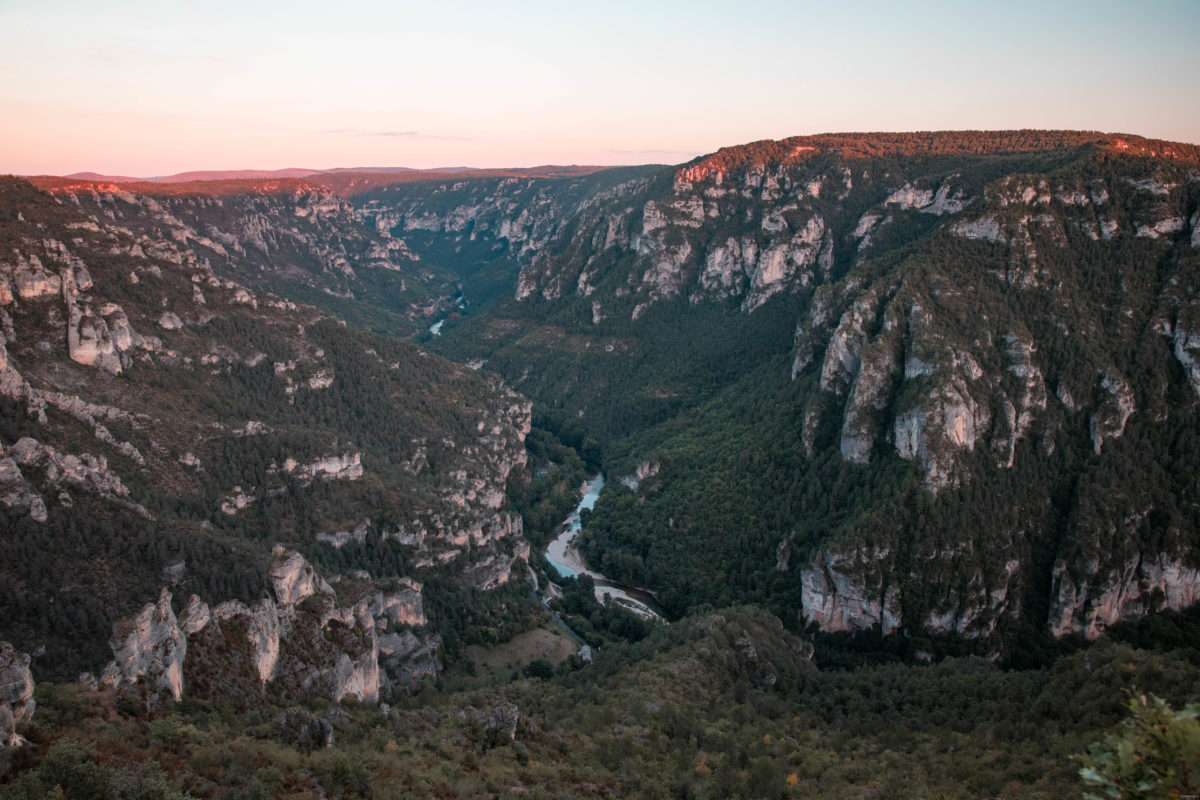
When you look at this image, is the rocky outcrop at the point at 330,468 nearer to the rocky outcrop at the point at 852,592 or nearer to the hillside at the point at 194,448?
the hillside at the point at 194,448

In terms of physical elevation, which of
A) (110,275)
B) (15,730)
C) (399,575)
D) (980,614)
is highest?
(110,275)

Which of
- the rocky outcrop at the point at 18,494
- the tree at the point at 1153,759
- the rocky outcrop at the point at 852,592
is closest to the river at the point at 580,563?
the rocky outcrop at the point at 852,592

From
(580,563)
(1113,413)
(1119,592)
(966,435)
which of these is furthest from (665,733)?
(1113,413)

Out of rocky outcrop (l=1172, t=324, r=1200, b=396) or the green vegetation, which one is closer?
the green vegetation

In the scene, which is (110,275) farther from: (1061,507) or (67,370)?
(1061,507)

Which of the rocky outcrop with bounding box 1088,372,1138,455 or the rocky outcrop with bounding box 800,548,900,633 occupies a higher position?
the rocky outcrop with bounding box 1088,372,1138,455

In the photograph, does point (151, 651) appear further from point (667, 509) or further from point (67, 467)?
point (667, 509)

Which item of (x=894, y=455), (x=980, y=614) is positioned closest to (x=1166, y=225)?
(x=894, y=455)

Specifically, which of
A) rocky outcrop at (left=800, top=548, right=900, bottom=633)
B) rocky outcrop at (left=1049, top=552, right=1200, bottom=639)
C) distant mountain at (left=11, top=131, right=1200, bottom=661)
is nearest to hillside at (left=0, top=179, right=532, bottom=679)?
distant mountain at (left=11, top=131, right=1200, bottom=661)

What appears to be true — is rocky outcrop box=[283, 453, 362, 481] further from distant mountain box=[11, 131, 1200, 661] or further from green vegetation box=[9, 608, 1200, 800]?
distant mountain box=[11, 131, 1200, 661]
